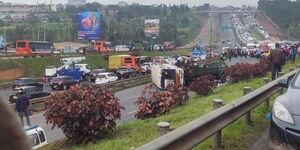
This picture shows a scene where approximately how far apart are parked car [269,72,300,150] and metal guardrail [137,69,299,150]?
647 millimetres

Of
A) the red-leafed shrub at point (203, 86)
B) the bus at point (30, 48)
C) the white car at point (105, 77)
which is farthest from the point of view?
the bus at point (30, 48)

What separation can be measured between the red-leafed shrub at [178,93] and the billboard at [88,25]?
4340cm

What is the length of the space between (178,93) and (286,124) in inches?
395

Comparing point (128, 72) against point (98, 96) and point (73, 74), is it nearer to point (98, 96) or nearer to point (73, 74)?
point (73, 74)

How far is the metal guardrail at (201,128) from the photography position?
14.3 ft

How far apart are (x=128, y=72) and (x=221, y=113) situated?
45.9 m

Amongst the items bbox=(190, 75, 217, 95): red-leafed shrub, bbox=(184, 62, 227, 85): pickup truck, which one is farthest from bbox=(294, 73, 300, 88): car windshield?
bbox=(184, 62, 227, 85): pickup truck

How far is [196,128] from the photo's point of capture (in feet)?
17.1

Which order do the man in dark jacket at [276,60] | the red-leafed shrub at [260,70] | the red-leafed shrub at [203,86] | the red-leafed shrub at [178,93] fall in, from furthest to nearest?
the red-leafed shrub at [260,70] → the red-leafed shrub at [203,86] → the man in dark jacket at [276,60] → the red-leafed shrub at [178,93]

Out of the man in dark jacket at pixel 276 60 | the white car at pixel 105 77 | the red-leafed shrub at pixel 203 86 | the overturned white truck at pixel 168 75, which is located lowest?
the white car at pixel 105 77

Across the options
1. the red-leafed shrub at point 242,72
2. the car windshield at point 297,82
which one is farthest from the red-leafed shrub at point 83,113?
the red-leafed shrub at point 242,72

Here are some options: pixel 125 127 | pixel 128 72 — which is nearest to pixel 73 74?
pixel 128 72

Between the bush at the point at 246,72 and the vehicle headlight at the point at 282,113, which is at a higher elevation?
the vehicle headlight at the point at 282,113

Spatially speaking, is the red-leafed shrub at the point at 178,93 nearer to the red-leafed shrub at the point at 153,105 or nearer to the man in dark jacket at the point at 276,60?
the red-leafed shrub at the point at 153,105
